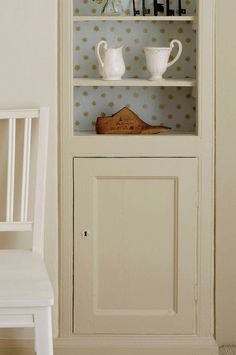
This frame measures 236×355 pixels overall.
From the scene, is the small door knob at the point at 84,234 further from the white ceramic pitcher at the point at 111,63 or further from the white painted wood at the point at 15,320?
the white painted wood at the point at 15,320

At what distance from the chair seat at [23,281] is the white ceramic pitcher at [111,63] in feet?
2.46

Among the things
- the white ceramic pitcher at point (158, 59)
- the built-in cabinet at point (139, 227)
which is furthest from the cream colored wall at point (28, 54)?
the white ceramic pitcher at point (158, 59)

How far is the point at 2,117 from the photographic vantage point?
2.90m

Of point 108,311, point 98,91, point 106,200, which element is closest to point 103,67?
point 98,91

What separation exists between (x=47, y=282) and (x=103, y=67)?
951mm

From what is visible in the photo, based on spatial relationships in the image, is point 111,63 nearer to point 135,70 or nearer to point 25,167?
point 135,70

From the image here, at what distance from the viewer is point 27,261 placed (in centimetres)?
274

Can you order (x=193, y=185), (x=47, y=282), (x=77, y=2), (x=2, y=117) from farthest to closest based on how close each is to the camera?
1. (x=77, y=2)
2. (x=193, y=185)
3. (x=2, y=117)
4. (x=47, y=282)

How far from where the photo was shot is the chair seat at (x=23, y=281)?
8.00 feet

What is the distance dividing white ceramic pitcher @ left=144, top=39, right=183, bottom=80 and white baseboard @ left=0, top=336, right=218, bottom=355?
0.96 m

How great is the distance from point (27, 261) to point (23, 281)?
20 centimetres

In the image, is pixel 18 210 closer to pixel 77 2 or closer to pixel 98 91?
pixel 98 91

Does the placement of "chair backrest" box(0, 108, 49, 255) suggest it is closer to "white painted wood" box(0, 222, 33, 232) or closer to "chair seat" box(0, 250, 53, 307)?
"white painted wood" box(0, 222, 33, 232)

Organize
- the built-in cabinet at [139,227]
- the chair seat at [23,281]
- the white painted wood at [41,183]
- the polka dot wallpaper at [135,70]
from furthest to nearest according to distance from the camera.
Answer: the polka dot wallpaper at [135,70] → the built-in cabinet at [139,227] → the white painted wood at [41,183] → the chair seat at [23,281]
